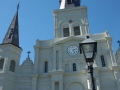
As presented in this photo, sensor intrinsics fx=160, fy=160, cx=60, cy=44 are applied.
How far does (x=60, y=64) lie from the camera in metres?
21.6

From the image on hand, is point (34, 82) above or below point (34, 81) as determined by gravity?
below

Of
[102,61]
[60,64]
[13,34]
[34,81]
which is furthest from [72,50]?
[13,34]

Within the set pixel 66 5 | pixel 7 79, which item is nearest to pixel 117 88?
pixel 7 79

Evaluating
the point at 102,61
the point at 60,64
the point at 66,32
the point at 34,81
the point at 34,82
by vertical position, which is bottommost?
the point at 34,82

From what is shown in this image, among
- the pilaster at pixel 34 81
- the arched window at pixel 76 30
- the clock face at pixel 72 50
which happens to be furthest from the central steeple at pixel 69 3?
the pilaster at pixel 34 81

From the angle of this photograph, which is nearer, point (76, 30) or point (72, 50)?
point (72, 50)

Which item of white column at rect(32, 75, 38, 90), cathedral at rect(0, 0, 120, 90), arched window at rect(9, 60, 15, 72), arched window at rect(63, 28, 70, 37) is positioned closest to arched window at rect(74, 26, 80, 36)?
cathedral at rect(0, 0, 120, 90)

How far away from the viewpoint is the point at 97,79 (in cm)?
1911

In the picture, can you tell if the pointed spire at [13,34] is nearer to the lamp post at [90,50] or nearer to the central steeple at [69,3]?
the central steeple at [69,3]

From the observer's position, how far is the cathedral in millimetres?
19797

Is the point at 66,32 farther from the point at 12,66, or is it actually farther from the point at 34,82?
the point at 12,66

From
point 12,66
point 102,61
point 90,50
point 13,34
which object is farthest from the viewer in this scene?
point 13,34

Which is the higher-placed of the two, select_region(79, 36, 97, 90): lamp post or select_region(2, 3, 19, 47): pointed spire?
select_region(2, 3, 19, 47): pointed spire

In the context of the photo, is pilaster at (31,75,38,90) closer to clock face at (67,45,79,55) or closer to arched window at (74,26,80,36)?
clock face at (67,45,79,55)
